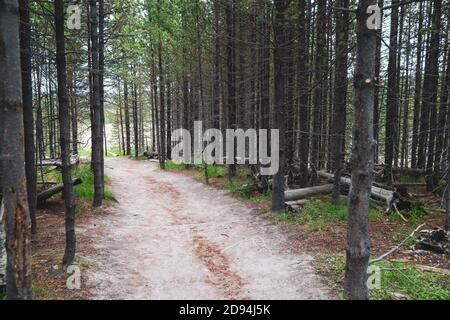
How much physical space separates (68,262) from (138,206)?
Result: 247 inches

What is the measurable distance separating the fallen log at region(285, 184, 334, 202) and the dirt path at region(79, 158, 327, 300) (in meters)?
1.82

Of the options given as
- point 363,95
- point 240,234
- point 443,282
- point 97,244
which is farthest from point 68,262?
point 443,282

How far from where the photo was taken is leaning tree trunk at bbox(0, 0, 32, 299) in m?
4.30

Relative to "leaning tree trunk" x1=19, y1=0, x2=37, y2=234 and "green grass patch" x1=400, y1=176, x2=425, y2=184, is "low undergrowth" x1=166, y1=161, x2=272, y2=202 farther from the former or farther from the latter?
"leaning tree trunk" x1=19, y1=0, x2=37, y2=234

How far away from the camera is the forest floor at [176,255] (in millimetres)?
6309

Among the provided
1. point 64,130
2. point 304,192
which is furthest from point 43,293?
point 304,192

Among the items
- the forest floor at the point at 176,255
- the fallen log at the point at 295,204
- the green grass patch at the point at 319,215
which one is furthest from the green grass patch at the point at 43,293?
the fallen log at the point at 295,204

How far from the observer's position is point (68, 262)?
A: 7.05 metres

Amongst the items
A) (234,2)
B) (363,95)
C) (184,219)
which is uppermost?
(234,2)

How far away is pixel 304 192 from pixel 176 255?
6606 mm

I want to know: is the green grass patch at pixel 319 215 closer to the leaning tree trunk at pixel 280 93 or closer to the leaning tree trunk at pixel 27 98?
the leaning tree trunk at pixel 280 93

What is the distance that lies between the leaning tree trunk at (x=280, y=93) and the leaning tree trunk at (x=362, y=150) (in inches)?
227

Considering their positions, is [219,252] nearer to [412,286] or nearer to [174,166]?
[412,286]
